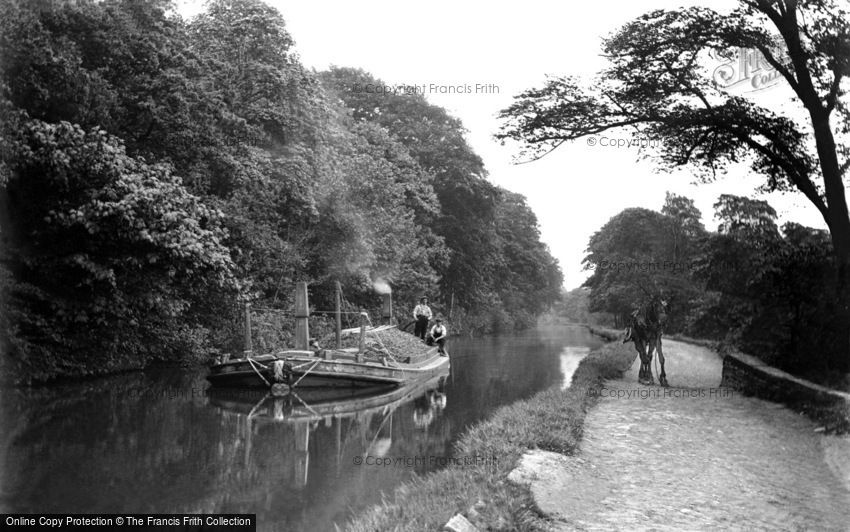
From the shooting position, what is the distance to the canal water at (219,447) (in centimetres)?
898

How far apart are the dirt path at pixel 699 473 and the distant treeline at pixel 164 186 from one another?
41.0ft

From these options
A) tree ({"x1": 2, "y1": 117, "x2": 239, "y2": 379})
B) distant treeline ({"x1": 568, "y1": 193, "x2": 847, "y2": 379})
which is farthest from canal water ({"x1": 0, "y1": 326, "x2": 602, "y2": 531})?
distant treeline ({"x1": 568, "y1": 193, "x2": 847, "y2": 379})

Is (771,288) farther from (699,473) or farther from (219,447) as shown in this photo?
(219,447)

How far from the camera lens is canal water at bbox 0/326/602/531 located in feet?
29.5

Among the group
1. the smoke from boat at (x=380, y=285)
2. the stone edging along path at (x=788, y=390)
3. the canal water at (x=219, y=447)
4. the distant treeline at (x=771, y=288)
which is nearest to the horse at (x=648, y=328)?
the distant treeline at (x=771, y=288)

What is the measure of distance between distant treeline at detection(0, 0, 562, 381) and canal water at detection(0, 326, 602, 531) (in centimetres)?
250

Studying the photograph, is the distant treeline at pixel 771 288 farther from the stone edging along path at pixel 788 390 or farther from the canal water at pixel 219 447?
the canal water at pixel 219 447

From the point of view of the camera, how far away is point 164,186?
61.9 feet

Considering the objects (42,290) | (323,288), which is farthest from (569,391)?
(323,288)

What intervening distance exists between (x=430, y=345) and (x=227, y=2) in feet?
54.0

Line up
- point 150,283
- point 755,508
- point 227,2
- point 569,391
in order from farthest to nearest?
point 227,2, point 150,283, point 569,391, point 755,508

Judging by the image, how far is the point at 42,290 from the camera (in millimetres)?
19281

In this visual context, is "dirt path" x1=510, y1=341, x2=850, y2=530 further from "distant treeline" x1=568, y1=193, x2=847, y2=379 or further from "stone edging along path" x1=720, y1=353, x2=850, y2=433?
"distant treeline" x1=568, y1=193, x2=847, y2=379

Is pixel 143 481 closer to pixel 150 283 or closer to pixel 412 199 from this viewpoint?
pixel 150 283
